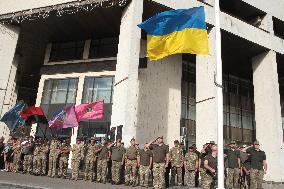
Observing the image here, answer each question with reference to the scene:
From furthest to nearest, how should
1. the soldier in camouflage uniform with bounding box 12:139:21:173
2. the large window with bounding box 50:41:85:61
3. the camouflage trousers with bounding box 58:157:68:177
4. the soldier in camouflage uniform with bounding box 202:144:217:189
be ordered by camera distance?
the large window with bounding box 50:41:85:61 < the soldier in camouflage uniform with bounding box 12:139:21:173 < the camouflage trousers with bounding box 58:157:68:177 < the soldier in camouflage uniform with bounding box 202:144:217:189

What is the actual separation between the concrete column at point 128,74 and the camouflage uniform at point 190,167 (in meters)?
3.06

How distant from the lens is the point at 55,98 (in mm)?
23016

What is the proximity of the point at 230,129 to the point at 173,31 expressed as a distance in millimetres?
17875

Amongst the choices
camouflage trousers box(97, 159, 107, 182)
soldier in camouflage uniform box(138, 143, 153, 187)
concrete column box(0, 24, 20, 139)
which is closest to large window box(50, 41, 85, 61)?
concrete column box(0, 24, 20, 139)

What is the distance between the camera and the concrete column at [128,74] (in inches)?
569

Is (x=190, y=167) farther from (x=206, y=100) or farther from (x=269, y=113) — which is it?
(x=269, y=113)

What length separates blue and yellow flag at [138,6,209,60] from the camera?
27.8 ft

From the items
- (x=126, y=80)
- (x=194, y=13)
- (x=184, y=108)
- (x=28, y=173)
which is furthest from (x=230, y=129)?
(x=194, y=13)

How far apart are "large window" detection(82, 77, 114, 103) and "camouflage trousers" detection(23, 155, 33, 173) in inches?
302

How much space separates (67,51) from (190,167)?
15.0 metres

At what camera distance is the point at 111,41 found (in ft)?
72.9

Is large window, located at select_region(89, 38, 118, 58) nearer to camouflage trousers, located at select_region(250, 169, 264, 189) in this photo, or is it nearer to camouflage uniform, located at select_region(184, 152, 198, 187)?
camouflage uniform, located at select_region(184, 152, 198, 187)

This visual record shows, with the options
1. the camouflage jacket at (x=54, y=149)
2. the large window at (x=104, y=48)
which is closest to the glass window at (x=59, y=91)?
the large window at (x=104, y=48)

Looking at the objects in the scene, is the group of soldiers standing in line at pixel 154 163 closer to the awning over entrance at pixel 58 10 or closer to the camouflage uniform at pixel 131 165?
the camouflage uniform at pixel 131 165
